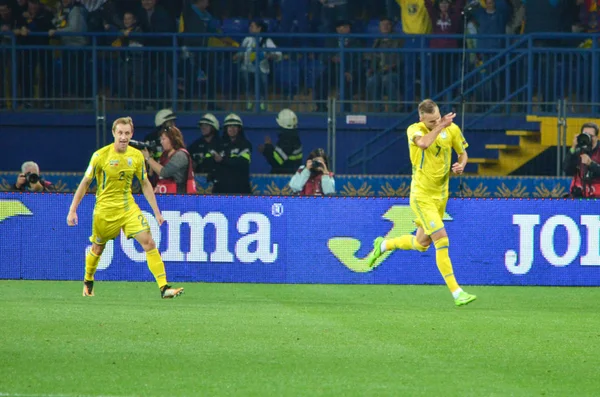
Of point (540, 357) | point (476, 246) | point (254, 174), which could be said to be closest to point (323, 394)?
point (540, 357)

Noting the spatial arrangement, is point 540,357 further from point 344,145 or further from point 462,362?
point 344,145

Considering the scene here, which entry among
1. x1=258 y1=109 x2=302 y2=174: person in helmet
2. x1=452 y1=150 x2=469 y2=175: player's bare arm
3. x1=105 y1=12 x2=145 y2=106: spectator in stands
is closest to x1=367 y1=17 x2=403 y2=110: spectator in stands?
x1=258 y1=109 x2=302 y2=174: person in helmet

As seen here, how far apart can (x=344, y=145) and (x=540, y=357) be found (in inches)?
478

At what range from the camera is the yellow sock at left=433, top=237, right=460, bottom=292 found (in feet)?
42.7

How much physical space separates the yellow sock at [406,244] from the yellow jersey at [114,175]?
293cm

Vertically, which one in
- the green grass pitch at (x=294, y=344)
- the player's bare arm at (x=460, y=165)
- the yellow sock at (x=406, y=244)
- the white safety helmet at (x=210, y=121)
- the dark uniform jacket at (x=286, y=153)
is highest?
the white safety helmet at (x=210, y=121)

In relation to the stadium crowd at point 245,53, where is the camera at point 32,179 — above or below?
below

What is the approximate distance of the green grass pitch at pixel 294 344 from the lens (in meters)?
8.36

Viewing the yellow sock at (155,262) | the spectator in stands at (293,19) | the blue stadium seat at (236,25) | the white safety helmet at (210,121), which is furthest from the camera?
the blue stadium seat at (236,25)

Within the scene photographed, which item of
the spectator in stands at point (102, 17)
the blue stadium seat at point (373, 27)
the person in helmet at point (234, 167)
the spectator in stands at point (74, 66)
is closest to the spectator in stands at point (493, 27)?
the blue stadium seat at point (373, 27)

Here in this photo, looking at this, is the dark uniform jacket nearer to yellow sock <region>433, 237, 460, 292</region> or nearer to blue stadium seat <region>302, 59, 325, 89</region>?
blue stadium seat <region>302, 59, 325, 89</region>

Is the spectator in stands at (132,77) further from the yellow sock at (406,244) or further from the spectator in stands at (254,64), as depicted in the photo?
the yellow sock at (406,244)

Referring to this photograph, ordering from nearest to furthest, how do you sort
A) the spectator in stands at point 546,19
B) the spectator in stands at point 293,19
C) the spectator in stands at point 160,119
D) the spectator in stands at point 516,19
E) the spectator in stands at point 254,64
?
the spectator in stands at point 160,119, the spectator in stands at point 254,64, the spectator in stands at point 546,19, the spectator in stands at point 516,19, the spectator in stands at point 293,19

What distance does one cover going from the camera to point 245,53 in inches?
862
